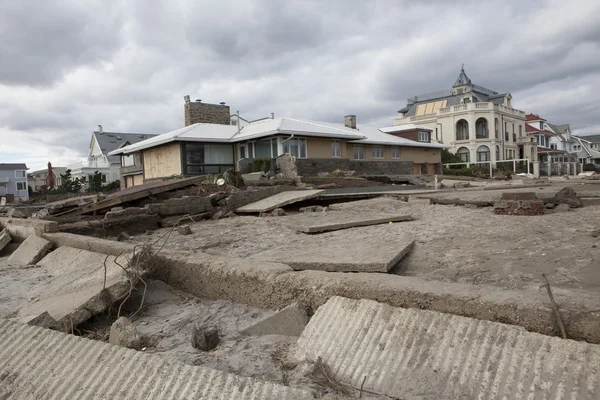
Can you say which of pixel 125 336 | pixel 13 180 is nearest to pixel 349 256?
pixel 125 336

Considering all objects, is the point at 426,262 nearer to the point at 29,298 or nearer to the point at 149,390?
the point at 149,390

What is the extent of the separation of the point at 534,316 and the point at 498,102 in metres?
50.4

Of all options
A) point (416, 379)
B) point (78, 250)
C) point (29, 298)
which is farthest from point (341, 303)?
point (78, 250)

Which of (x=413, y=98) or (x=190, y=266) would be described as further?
(x=413, y=98)

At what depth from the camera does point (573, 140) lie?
216 ft

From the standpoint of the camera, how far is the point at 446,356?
79.5 inches

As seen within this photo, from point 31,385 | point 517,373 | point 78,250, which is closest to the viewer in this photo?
point 517,373

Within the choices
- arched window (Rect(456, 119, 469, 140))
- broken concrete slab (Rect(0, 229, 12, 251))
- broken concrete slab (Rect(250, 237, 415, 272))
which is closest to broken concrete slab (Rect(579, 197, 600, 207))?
broken concrete slab (Rect(250, 237, 415, 272))

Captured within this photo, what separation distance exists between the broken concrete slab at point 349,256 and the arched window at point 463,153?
42.4 metres

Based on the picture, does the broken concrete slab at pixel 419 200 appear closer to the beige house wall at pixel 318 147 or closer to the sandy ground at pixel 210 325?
the sandy ground at pixel 210 325

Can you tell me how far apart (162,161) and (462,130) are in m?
32.6

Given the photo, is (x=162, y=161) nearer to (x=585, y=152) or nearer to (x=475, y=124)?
(x=475, y=124)

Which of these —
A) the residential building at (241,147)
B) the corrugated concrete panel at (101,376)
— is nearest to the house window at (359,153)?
the residential building at (241,147)

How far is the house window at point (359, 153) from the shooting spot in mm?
25734
